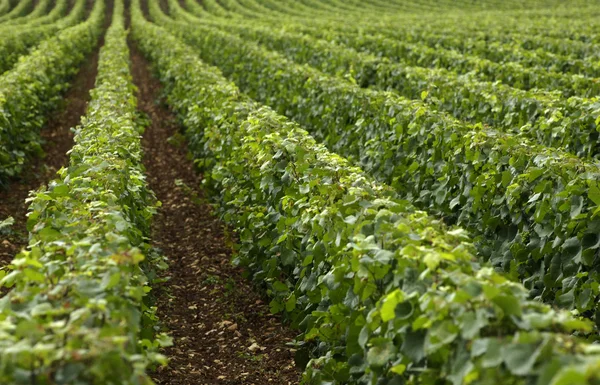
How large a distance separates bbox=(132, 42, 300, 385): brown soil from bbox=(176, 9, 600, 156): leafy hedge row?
3362mm

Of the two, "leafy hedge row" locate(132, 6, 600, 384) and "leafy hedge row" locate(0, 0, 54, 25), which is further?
"leafy hedge row" locate(0, 0, 54, 25)

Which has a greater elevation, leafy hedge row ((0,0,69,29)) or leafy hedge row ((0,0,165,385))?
leafy hedge row ((0,0,165,385))

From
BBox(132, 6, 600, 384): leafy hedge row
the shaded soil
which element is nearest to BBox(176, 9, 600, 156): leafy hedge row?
BBox(132, 6, 600, 384): leafy hedge row

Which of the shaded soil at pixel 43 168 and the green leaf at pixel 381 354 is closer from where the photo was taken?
the green leaf at pixel 381 354

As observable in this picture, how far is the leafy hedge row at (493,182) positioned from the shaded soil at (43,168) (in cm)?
426

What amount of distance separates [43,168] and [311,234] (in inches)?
292

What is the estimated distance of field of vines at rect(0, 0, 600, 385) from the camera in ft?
9.61

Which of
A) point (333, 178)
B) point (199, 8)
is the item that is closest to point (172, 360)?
point (333, 178)

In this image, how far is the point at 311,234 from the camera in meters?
5.20

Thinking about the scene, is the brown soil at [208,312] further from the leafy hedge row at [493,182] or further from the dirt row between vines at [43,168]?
the leafy hedge row at [493,182]

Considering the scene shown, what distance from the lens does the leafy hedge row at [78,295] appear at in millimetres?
2590

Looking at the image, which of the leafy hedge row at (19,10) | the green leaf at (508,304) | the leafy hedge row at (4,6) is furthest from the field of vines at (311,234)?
the leafy hedge row at (4,6)

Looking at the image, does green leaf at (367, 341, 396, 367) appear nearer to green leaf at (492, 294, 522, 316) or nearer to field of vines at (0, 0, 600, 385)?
field of vines at (0, 0, 600, 385)

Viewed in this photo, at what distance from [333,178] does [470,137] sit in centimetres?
190
